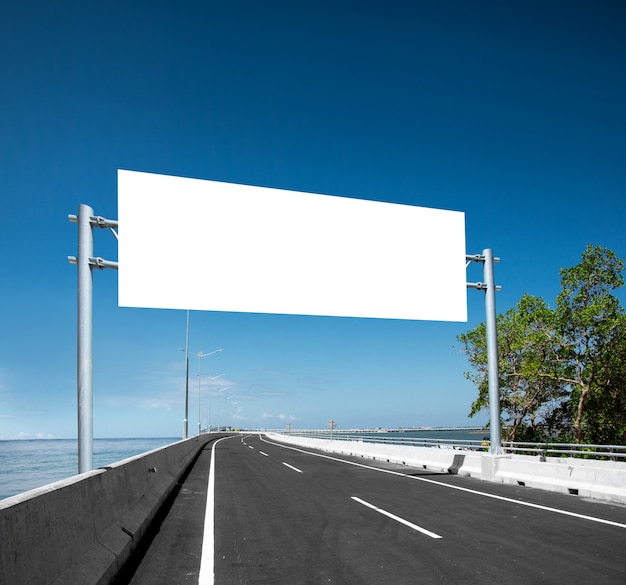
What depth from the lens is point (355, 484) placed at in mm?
16609

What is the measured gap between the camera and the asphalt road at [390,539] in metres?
6.51

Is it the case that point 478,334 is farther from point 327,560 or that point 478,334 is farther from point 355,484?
point 327,560

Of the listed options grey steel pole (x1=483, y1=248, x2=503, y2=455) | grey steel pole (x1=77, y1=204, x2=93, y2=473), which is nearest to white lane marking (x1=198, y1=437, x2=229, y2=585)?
grey steel pole (x1=77, y1=204, x2=93, y2=473)

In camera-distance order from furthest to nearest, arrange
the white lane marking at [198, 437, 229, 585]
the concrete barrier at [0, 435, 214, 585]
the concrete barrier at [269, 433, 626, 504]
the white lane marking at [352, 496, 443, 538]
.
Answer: the concrete barrier at [269, 433, 626, 504] → the white lane marking at [352, 496, 443, 538] → the white lane marking at [198, 437, 229, 585] → the concrete barrier at [0, 435, 214, 585]

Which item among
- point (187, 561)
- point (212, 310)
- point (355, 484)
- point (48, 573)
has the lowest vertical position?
point (355, 484)

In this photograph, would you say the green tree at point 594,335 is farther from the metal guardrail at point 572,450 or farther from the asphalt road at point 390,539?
the asphalt road at point 390,539

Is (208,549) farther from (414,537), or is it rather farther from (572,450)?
(572,450)

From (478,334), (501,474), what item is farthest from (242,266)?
(478,334)

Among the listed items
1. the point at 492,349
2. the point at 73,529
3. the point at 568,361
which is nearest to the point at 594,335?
the point at 568,361

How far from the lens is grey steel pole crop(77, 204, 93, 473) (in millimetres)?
8844

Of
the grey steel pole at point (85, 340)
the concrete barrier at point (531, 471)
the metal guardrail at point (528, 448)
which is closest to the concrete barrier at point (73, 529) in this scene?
the grey steel pole at point (85, 340)

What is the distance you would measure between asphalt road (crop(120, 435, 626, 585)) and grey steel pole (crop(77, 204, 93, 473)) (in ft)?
5.87

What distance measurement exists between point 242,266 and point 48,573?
20.3ft

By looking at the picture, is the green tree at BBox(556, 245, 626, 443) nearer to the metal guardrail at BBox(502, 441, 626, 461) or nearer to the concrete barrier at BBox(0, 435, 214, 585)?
the metal guardrail at BBox(502, 441, 626, 461)
